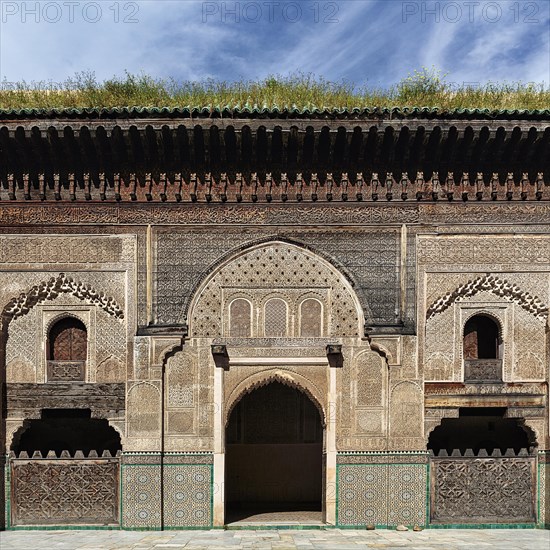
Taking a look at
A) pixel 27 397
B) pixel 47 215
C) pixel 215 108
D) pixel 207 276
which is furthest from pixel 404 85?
pixel 27 397

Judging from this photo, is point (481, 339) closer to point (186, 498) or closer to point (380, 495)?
point (380, 495)

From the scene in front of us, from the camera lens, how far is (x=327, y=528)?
241 inches

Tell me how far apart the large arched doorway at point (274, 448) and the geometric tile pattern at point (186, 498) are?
255 cm

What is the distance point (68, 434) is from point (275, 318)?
3216mm

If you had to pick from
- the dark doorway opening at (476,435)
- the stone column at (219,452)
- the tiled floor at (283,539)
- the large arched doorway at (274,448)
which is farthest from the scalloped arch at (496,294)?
the large arched doorway at (274,448)

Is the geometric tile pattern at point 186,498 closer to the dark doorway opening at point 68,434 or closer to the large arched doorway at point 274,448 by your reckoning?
the dark doorway opening at point 68,434

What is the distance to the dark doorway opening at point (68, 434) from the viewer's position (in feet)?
22.7

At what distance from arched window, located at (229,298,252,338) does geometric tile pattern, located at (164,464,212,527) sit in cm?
157

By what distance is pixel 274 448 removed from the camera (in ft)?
28.7

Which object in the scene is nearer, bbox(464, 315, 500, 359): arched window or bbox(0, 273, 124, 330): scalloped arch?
bbox(0, 273, 124, 330): scalloped arch

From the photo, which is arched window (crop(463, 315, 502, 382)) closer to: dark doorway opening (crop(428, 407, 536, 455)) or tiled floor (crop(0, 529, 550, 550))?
dark doorway opening (crop(428, 407, 536, 455))

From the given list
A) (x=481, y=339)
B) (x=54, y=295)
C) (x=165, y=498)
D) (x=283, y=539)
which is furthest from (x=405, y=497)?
(x=54, y=295)

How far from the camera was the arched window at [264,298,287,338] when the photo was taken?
6.22m

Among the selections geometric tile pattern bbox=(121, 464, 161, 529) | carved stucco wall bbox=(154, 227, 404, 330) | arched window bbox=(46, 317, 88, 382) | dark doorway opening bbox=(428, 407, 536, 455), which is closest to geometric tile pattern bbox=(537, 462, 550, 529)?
dark doorway opening bbox=(428, 407, 536, 455)
